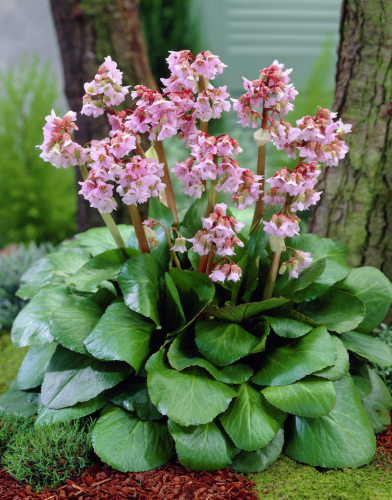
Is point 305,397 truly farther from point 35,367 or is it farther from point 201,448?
point 35,367

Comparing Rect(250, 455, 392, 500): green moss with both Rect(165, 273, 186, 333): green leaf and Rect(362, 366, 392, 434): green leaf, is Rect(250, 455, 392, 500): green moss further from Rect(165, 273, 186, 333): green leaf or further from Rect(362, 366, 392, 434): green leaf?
Rect(165, 273, 186, 333): green leaf

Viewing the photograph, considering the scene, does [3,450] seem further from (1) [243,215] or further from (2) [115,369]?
(1) [243,215]

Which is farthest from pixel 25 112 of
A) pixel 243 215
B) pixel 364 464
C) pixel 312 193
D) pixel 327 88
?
pixel 364 464

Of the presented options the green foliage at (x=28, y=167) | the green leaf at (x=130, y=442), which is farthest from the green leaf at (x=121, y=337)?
the green foliage at (x=28, y=167)

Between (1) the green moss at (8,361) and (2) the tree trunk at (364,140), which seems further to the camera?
(1) the green moss at (8,361)

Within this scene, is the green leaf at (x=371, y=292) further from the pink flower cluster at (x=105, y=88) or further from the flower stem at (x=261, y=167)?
the pink flower cluster at (x=105, y=88)

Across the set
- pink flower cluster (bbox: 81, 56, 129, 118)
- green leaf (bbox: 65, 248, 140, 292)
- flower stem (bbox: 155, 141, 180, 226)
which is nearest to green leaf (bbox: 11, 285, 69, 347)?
green leaf (bbox: 65, 248, 140, 292)
